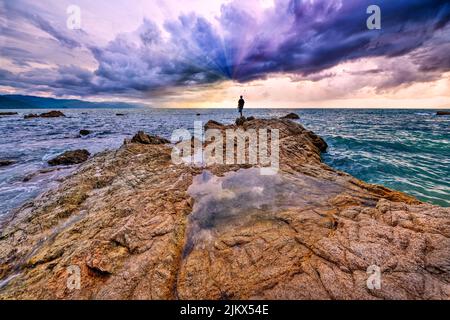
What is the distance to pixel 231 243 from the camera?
4.11m

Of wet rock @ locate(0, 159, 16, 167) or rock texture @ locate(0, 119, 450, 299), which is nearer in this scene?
rock texture @ locate(0, 119, 450, 299)

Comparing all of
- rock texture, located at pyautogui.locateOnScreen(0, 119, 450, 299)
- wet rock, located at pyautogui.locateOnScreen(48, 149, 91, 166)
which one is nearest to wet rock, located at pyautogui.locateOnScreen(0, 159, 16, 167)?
wet rock, located at pyautogui.locateOnScreen(48, 149, 91, 166)

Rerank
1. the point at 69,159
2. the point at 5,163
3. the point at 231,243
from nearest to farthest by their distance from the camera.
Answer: the point at 231,243, the point at 5,163, the point at 69,159

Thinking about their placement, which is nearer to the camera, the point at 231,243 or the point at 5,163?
the point at 231,243

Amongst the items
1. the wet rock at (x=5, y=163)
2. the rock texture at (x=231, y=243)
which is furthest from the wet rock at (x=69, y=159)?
the rock texture at (x=231, y=243)

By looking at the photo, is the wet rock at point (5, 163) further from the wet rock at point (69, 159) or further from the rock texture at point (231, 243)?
the rock texture at point (231, 243)

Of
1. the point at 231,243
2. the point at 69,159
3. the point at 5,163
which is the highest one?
the point at 69,159

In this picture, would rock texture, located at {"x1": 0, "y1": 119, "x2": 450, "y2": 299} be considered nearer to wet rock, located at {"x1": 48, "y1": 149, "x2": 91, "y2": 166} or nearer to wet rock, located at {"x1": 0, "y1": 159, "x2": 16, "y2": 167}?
wet rock, located at {"x1": 48, "y1": 149, "x2": 91, "y2": 166}

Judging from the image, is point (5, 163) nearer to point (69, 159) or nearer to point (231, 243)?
point (69, 159)

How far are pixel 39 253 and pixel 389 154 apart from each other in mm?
20210

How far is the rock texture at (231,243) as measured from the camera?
321cm

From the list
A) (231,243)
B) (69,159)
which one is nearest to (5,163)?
(69,159)

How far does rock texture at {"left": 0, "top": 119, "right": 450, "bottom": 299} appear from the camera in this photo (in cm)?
321

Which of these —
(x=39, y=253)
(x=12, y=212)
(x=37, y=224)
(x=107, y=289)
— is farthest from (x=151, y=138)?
(x=107, y=289)
